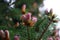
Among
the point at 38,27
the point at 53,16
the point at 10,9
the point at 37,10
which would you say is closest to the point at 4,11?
the point at 10,9

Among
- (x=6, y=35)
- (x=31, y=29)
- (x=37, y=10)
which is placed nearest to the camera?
(x=6, y=35)

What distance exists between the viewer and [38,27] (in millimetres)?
831

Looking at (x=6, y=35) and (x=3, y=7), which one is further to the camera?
(x=3, y=7)

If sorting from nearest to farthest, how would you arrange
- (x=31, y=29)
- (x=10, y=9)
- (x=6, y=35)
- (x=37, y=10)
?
(x=6, y=35) < (x=31, y=29) < (x=10, y=9) < (x=37, y=10)

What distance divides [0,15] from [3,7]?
0.19 ft

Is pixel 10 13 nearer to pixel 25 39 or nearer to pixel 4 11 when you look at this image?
pixel 4 11

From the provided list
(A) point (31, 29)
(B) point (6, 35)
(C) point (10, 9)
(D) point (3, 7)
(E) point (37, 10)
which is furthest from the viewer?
(E) point (37, 10)

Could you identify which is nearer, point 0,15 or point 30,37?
point 30,37

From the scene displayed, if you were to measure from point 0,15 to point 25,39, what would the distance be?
2.07 feet

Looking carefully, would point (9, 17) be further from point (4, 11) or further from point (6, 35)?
point (6, 35)

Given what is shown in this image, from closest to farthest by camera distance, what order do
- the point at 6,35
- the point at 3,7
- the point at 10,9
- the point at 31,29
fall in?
the point at 6,35 < the point at 31,29 < the point at 3,7 < the point at 10,9

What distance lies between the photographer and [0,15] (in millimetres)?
1367

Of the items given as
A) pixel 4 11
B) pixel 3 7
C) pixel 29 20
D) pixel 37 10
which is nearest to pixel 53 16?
pixel 29 20

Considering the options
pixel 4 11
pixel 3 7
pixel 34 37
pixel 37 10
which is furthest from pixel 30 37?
pixel 37 10
